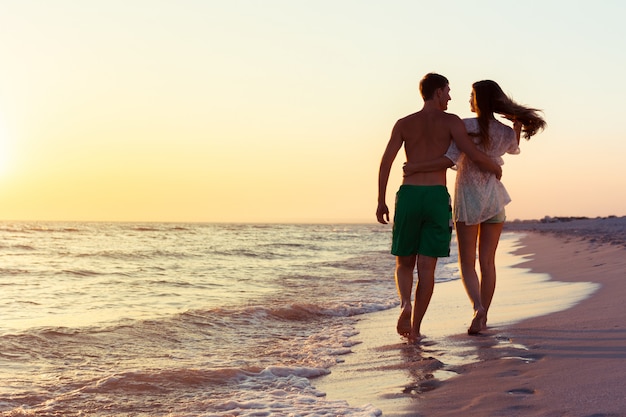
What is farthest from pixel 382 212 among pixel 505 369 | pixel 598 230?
pixel 598 230

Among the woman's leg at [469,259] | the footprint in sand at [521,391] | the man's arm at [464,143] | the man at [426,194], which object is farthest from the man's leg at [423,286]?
the footprint in sand at [521,391]

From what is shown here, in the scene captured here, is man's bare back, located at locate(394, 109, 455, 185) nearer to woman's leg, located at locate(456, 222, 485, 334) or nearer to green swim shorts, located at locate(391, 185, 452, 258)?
green swim shorts, located at locate(391, 185, 452, 258)

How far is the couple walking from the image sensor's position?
5016 mm

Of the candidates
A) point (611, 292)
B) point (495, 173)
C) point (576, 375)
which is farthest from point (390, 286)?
point (576, 375)

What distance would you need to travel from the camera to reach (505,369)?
3537 millimetres

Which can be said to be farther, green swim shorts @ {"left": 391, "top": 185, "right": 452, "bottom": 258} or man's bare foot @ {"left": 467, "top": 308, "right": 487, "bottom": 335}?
green swim shorts @ {"left": 391, "top": 185, "right": 452, "bottom": 258}

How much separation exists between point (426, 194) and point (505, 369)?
1.76m

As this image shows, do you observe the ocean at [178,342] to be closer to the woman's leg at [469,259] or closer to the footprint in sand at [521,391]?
the footprint in sand at [521,391]

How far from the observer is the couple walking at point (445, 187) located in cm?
502

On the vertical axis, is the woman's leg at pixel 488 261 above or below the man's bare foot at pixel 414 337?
above

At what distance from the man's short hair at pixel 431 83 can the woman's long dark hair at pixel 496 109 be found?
1.09ft

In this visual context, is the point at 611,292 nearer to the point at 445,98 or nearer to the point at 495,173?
the point at 495,173

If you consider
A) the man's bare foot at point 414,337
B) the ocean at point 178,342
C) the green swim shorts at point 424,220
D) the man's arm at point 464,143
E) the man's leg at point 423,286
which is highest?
the man's arm at point 464,143

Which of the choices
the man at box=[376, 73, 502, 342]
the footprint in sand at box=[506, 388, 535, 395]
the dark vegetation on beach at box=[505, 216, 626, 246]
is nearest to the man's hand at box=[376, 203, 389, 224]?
the man at box=[376, 73, 502, 342]
